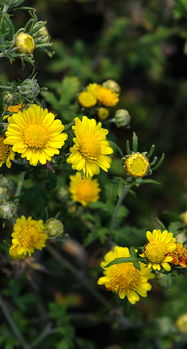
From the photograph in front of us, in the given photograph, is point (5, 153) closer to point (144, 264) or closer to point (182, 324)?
point (144, 264)

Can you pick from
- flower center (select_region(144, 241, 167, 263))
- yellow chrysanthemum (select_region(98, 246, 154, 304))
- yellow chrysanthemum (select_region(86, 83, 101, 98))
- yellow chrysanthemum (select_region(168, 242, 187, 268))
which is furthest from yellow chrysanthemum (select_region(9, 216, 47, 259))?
yellow chrysanthemum (select_region(86, 83, 101, 98))

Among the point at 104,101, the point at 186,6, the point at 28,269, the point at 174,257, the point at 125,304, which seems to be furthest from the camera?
the point at 186,6

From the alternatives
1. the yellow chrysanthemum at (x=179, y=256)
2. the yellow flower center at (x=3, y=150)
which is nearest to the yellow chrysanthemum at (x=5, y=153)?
the yellow flower center at (x=3, y=150)

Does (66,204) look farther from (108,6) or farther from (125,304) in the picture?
(108,6)

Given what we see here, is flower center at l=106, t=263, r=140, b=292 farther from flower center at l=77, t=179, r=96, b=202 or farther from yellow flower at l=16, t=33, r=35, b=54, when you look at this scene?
yellow flower at l=16, t=33, r=35, b=54

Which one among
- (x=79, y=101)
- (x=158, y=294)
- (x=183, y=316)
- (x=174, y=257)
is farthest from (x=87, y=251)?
(x=174, y=257)

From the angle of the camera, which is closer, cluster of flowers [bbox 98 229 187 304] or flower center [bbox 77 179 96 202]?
cluster of flowers [bbox 98 229 187 304]
